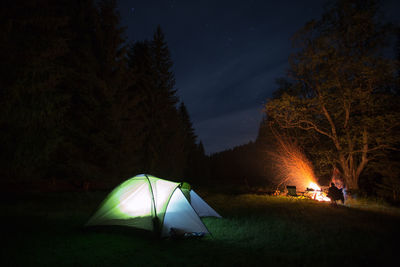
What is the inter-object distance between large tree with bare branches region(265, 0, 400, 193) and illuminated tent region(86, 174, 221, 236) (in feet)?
38.6

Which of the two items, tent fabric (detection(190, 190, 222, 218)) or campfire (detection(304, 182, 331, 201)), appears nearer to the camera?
tent fabric (detection(190, 190, 222, 218))

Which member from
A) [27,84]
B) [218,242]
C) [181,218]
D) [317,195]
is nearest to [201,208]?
[181,218]

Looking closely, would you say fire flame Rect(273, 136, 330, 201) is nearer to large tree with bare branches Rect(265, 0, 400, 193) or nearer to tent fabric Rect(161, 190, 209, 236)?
large tree with bare branches Rect(265, 0, 400, 193)

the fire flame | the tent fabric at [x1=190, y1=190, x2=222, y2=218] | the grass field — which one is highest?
the fire flame

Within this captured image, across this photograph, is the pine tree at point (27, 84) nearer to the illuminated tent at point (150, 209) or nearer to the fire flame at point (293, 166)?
the illuminated tent at point (150, 209)

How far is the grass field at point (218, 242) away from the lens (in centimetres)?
455

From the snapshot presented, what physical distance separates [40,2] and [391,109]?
66.0 ft

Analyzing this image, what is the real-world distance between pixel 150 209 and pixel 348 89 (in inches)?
538

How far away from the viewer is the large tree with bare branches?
1426cm

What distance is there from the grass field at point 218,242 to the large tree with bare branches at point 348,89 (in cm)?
730

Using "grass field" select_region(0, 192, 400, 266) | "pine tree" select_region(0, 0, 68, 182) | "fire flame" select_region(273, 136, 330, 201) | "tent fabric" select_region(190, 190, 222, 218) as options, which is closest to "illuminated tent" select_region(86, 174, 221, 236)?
"grass field" select_region(0, 192, 400, 266)

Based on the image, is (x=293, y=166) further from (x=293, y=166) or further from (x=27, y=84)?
(x=27, y=84)

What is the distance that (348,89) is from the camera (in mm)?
14273

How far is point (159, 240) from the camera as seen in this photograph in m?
5.90
